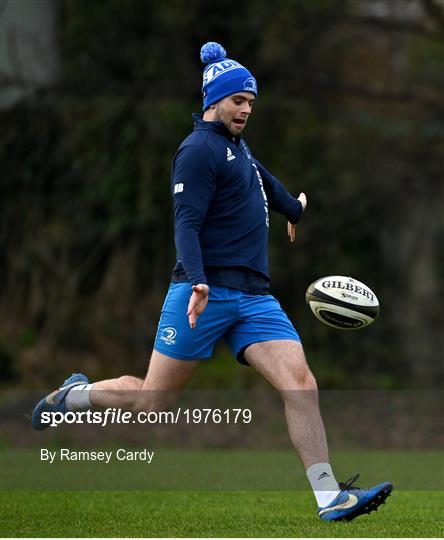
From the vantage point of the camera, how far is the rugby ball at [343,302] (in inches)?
277

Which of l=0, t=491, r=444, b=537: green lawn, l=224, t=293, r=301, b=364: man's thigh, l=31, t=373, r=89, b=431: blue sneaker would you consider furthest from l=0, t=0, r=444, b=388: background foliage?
l=224, t=293, r=301, b=364: man's thigh

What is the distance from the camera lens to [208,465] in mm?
11664

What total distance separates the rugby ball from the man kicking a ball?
0.25 meters

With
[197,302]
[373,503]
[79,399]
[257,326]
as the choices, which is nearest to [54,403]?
[79,399]

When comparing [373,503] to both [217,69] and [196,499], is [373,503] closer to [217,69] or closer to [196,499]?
[196,499]

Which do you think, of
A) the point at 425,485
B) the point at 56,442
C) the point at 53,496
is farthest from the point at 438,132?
the point at 53,496

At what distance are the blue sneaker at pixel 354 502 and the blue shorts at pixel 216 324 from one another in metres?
0.95

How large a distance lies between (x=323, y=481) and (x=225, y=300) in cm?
116

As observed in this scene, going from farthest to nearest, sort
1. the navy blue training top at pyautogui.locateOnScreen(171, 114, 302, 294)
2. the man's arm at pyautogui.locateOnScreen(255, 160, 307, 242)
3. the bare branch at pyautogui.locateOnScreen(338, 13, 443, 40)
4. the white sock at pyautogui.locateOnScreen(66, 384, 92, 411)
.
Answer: the bare branch at pyautogui.locateOnScreen(338, 13, 443, 40)
the man's arm at pyautogui.locateOnScreen(255, 160, 307, 242)
the white sock at pyautogui.locateOnScreen(66, 384, 92, 411)
the navy blue training top at pyautogui.locateOnScreen(171, 114, 302, 294)

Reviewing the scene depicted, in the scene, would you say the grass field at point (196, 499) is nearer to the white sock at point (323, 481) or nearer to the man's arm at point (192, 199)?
the white sock at point (323, 481)

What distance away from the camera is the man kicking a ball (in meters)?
6.69

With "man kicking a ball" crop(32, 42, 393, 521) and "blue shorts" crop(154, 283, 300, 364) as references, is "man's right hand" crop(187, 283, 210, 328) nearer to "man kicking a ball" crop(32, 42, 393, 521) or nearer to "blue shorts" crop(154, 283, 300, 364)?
"man kicking a ball" crop(32, 42, 393, 521)

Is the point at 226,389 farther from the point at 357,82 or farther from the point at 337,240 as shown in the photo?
the point at 357,82

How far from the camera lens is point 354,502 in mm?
6574
